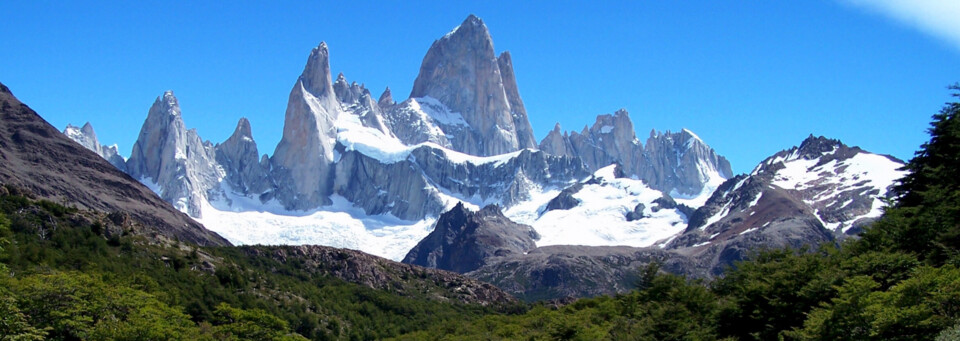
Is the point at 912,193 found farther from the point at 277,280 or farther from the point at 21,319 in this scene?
the point at 277,280

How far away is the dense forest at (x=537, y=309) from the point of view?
56.1 metres

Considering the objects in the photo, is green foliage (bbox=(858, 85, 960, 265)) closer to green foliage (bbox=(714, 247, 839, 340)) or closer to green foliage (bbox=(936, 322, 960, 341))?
green foliage (bbox=(714, 247, 839, 340))

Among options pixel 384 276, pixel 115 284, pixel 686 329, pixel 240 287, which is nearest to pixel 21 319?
pixel 115 284

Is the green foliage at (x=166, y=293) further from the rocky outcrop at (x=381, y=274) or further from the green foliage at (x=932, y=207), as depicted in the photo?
the green foliage at (x=932, y=207)

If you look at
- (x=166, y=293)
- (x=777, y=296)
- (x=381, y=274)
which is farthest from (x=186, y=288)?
(x=777, y=296)

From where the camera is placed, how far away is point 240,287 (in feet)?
394

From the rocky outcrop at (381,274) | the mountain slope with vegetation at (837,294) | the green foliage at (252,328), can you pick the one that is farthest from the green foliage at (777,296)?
the rocky outcrop at (381,274)

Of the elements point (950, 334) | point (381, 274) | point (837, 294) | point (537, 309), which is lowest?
point (950, 334)

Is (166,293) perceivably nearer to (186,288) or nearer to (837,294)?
(186,288)

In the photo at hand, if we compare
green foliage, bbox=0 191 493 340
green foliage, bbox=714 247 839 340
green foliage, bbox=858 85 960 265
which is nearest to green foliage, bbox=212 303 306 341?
green foliage, bbox=0 191 493 340

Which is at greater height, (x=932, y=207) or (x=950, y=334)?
(x=932, y=207)

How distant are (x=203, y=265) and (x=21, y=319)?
65.7 meters

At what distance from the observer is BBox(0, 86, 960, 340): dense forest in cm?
5612

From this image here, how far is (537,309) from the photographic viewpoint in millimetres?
118938
